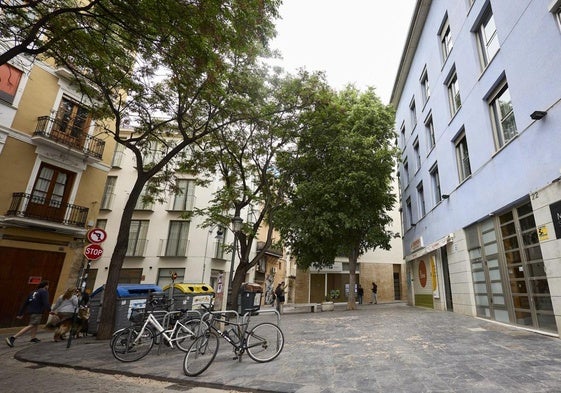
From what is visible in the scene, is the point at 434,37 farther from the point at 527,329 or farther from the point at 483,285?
the point at 527,329

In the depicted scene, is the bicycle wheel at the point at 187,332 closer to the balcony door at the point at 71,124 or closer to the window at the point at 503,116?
the window at the point at 503,116

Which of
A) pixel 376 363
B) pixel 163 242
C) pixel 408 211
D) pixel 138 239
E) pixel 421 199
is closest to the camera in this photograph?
pixel 376 363

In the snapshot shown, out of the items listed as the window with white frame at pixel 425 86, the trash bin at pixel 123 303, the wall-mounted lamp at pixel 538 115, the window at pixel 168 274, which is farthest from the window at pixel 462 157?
the window at pixel 168 274

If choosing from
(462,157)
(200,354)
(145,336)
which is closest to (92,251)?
(145,336)

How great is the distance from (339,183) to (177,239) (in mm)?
14118

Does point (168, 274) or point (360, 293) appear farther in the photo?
point (360, 293)

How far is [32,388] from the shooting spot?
475 cm

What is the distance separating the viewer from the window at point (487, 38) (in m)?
9.54

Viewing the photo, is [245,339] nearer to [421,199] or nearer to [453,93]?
[453,93]

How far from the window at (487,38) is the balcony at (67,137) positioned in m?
15.1

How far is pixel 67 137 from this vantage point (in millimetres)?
13555

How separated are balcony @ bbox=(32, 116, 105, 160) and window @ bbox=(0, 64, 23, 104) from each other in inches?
46.8

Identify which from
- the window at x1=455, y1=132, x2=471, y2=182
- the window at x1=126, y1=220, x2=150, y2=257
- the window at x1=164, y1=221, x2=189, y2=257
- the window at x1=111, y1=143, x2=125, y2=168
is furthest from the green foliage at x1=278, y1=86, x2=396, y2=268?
the window at x1=111, y1=143, x2=125, y2=168

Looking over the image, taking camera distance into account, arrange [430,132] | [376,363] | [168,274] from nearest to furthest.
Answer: [376,363] < [430,132] < [168,274]
